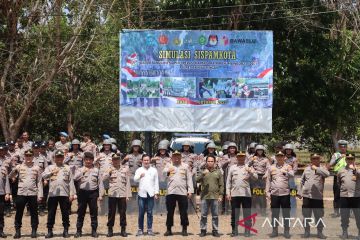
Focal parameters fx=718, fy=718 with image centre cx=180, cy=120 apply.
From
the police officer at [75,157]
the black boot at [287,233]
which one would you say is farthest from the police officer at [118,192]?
the black boot at [287,233]

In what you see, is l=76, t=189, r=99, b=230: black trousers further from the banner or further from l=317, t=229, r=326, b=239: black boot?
the banner

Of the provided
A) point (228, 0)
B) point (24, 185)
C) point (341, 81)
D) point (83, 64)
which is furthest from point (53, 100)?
point (24, 185)

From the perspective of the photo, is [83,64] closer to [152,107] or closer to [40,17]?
[40,17]

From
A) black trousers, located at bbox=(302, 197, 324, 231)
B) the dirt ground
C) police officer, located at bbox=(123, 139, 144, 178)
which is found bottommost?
the dirt ground

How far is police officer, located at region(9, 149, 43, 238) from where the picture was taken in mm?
15672

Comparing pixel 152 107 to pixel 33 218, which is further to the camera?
pixel 152 107

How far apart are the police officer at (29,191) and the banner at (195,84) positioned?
552 centimetres

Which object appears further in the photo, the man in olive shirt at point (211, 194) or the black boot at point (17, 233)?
the man in olive shirt at point (211, 194)

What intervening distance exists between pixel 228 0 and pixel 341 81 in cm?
756

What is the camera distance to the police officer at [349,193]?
15475mm

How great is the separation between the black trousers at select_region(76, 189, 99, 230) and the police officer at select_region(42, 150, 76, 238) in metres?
0.22

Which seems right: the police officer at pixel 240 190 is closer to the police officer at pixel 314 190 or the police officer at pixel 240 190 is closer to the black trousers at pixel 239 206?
the black trousers at pixel 239 206

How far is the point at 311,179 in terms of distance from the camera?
15844mm

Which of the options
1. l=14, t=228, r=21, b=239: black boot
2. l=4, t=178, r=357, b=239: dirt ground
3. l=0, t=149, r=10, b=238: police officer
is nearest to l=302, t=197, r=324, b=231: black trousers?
l=4, t=178, r=357, b=239: dirt ground
